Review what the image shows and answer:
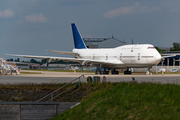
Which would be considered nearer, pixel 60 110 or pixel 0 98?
pixel 60 110

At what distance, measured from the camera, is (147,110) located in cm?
1214

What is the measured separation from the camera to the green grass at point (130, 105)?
39.1ft

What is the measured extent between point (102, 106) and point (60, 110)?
301 centimetres

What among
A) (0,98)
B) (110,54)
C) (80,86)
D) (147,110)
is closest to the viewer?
(147,110)

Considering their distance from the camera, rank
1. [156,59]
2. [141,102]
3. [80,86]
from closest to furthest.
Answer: [141,102], [80,86], [156,59]

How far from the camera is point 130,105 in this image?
13.0m

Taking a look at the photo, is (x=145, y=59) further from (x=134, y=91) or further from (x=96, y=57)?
(x=134, y=91)

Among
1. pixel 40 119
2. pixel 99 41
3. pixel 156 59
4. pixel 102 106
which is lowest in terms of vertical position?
pixel 40 119

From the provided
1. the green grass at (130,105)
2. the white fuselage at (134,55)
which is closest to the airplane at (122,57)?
the white fuselage at (134,55)

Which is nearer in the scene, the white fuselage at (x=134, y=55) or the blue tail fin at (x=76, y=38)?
the white fuselage at (x=134, y=55)

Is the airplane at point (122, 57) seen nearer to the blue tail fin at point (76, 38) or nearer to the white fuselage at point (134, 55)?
the white fuselage at point (134, 55)

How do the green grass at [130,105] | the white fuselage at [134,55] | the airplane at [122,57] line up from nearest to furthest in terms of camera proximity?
1. the green grass at [130,105]
2. the white fuselage at [134,55]
3. the airplane at [122,57]

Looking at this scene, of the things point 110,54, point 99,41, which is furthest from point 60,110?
point 99,41

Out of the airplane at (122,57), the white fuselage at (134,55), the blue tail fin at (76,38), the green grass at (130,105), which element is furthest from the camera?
the blue tail fin at (76,38)
